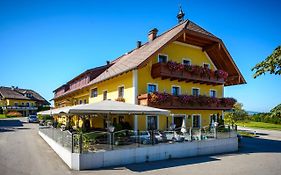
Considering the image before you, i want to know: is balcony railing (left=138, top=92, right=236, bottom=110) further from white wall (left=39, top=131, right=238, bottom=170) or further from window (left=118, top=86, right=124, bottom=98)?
white wall (left=39, top=131, right=238, bottom=170)

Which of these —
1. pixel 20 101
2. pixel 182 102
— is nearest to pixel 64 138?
pixel 182 102

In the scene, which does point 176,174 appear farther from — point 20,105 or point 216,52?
point 20,105

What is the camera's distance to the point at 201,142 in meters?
17.3

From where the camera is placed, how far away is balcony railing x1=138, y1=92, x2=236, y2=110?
18.5m

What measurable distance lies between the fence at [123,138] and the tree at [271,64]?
30.9 ft

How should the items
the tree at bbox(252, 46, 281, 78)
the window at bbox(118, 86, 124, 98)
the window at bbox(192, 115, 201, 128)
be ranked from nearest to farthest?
1. the tree at bbox(252, 46, 281, 78)
2. the window at bbox(118, 86, 124, 98)
3. the window at bbox(192, 115, 201, 128)

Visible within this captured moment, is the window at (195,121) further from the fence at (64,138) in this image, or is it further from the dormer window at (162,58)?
the fence at (64,138)

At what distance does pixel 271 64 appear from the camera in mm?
4871

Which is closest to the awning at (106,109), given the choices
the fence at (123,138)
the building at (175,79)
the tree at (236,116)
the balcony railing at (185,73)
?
the fence at (123,138)

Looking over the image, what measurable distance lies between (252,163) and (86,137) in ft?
32.6

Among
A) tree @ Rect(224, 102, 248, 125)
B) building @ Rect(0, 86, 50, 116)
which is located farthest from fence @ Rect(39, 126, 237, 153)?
building @ Rect(0, 86, 50, 116)

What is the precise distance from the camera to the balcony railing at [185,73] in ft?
65.0

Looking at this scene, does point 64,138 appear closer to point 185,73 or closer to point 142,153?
point 142,153

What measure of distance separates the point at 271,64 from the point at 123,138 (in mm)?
10588
